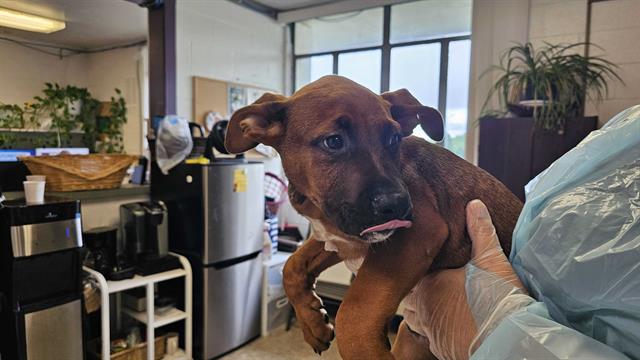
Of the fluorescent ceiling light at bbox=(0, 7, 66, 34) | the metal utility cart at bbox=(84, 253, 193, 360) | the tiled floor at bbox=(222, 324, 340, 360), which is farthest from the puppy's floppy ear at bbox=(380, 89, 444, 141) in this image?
the fluorescent ceiling light at bbox=(0, 7, 66, 34)

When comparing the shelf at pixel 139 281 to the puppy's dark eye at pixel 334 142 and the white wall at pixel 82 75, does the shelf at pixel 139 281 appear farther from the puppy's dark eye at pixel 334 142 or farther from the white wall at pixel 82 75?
the puppy's dark eye at pixel 334 142

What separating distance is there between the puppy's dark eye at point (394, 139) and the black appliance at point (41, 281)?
6.30ft

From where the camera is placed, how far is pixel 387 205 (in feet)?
1.46

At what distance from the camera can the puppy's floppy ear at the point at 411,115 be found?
58cm

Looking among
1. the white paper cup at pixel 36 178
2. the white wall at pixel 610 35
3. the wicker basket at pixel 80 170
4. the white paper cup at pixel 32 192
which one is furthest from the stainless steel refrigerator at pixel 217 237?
the white wall at pixel 610 35

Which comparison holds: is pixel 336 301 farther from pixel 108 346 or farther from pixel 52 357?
pixel 52 357

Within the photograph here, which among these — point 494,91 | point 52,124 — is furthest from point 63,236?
point 494,91

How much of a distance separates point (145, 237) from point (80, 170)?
541mm

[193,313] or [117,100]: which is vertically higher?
[117,100]

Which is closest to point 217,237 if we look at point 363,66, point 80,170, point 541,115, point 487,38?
point 80,170

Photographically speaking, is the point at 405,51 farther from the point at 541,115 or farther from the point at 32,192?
the point at 32,192

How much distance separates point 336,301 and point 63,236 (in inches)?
78.3

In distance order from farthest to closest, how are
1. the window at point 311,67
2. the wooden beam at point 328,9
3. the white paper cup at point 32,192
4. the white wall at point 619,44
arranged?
1. the window at point 311,67
2. the wooden beam at point 328,9
3. the white wall at point 619,44
4. the white paper cup at point 32,192

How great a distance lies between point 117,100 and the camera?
2.78 meters
